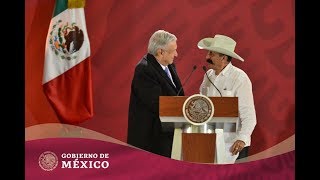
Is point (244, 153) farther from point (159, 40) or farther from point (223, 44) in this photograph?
point (159, 40)

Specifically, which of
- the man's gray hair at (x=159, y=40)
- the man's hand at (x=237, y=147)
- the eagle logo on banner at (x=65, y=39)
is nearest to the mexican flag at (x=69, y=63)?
the eagle logo on banner at (x=65, y=39)

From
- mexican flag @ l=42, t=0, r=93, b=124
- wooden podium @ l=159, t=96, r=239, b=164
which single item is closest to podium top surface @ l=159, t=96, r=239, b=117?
wooden podium @ l=159, t=96, r=239, b=164

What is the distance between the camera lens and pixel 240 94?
18.2ft

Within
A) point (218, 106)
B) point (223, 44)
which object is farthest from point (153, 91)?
point (223, 44)

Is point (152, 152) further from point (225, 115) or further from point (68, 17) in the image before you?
point (68, 17)

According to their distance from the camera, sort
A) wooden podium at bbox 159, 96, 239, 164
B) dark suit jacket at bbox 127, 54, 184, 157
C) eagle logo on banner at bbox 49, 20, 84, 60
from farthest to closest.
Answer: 1. eagle logo on banner at bbox 49, 20, 84, 60
2. dark suit jacket at bbox 127, 54, 184, 157
3. wooden podium at bbox 159, 96, 239, 164

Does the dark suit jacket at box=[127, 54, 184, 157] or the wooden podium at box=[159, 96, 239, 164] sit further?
the dark suit jacket at box=[127, 54, 184, 157]

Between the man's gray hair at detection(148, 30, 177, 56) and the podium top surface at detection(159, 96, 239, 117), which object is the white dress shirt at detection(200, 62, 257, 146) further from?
the man's gray hair at detection(148, 30, 177, 56)

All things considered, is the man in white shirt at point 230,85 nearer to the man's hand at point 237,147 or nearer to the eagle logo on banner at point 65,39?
the man's hand at point 237,147

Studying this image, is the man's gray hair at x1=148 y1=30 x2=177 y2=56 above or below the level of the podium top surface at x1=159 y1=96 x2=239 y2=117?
above

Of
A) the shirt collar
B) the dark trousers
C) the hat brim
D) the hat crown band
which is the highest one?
the hat crown band

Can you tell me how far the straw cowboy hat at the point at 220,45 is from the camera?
5555mm

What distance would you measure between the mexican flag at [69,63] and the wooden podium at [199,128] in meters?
0.69

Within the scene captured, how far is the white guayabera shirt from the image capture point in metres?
5.51
